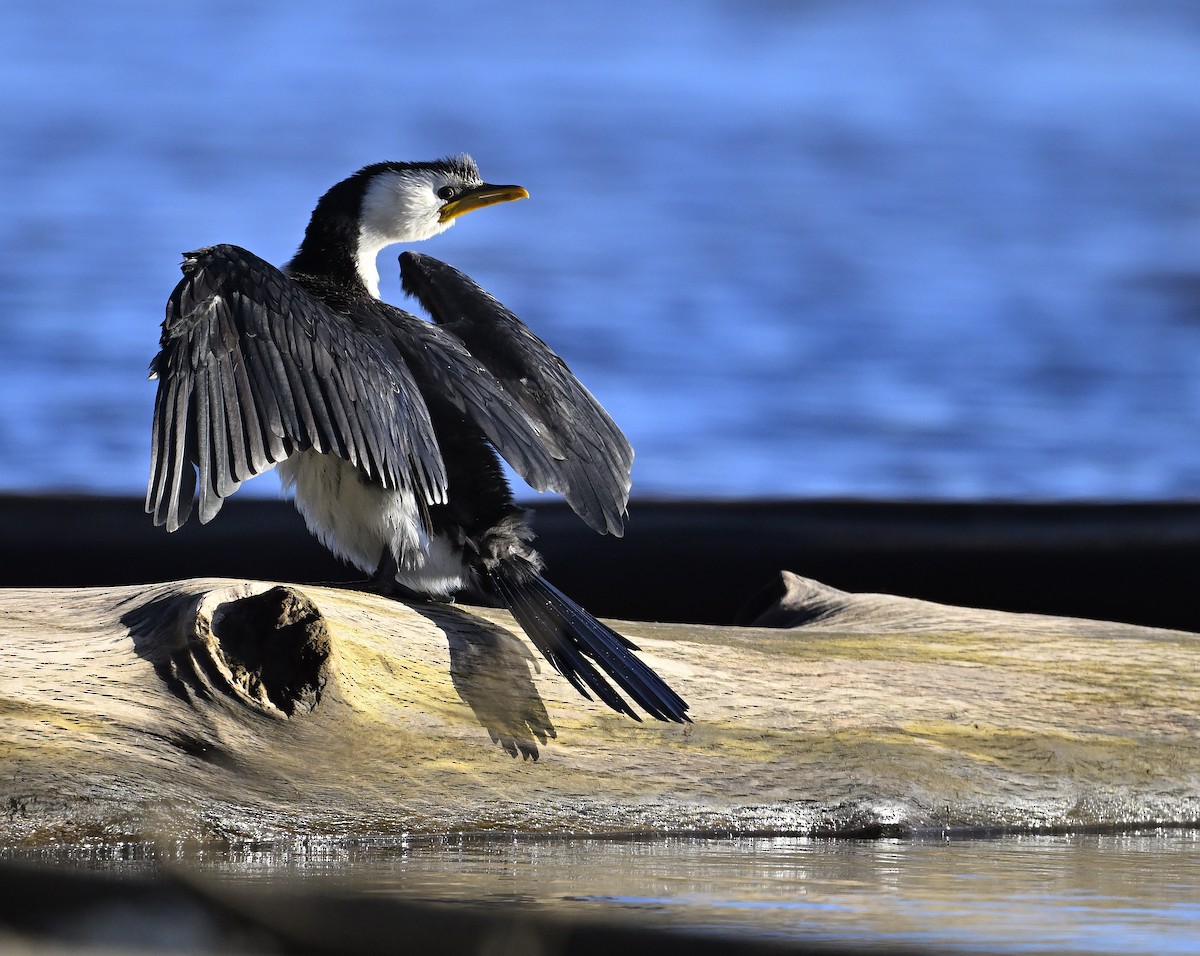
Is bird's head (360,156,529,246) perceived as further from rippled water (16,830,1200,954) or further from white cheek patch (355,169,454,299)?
rippled water (16,830,1200,954)

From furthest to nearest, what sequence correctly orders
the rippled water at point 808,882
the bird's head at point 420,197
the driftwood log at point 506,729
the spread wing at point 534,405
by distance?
the bird's head at point 420,197, the spread wing at point 534,405, the driftwood log at point 506,729, the rippled water at point 808,882

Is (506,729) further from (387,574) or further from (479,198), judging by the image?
(479,198)

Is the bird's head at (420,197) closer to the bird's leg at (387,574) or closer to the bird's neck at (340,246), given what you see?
the bird's neck at (340,246)

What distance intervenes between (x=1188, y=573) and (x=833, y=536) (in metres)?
0.87

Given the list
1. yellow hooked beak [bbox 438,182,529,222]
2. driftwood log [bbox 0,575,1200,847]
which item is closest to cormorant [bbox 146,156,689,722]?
driftwood log [bbox 0,575,1200,847]

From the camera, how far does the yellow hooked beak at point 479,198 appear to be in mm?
3252

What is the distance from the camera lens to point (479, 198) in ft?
10.7

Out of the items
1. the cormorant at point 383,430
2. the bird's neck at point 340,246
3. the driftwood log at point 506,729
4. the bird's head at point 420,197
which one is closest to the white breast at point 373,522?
the cormorant at point 383,430

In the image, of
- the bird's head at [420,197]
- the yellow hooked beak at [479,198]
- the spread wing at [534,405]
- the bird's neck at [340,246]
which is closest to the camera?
the spread wing at [534,405]

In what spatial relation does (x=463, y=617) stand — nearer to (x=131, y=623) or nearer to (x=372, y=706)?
(x=372, y=706)

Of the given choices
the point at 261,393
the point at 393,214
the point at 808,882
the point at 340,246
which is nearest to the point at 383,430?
the point at 261,393

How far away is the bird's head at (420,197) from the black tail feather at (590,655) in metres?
0.99

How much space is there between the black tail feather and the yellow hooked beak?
1.12m

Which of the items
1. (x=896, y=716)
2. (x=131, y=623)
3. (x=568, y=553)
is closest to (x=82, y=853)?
(x=131, y=623)
